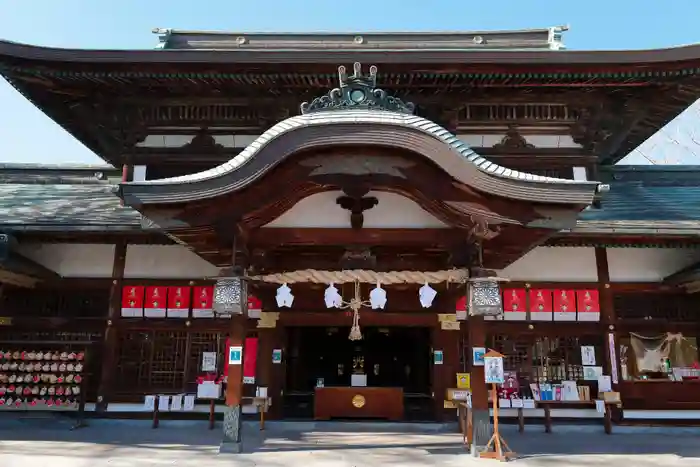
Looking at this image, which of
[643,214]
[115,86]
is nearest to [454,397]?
[643,214]

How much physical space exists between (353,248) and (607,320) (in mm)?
5574

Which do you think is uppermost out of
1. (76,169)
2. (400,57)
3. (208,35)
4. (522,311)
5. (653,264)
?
(208,35)

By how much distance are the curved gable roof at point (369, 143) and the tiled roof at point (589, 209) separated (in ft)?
8.62

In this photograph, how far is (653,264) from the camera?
33.2ft

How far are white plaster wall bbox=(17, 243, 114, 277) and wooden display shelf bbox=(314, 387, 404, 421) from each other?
17.4 ft

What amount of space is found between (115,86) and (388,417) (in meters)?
8.55

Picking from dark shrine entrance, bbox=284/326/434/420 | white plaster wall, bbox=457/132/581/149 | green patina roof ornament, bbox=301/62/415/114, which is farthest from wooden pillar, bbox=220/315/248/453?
dark shrine entrance, bbox=284/326/434/420

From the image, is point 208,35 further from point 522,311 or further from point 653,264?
point 653,264

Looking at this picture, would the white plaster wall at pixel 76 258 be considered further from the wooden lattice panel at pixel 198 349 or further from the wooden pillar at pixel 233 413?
the wooden pillar at pixel 233 413

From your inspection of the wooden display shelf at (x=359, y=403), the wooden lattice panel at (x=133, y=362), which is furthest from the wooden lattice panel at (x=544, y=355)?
the wooden lattice panel at (x=133, y=362)

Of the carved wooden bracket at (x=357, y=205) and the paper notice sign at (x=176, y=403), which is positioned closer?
the carved wooden bracket at (x=357, y=205)

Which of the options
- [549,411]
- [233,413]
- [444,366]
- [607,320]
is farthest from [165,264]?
[607,320]

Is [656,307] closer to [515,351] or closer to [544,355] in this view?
[544,355]

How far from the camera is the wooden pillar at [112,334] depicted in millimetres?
9945
